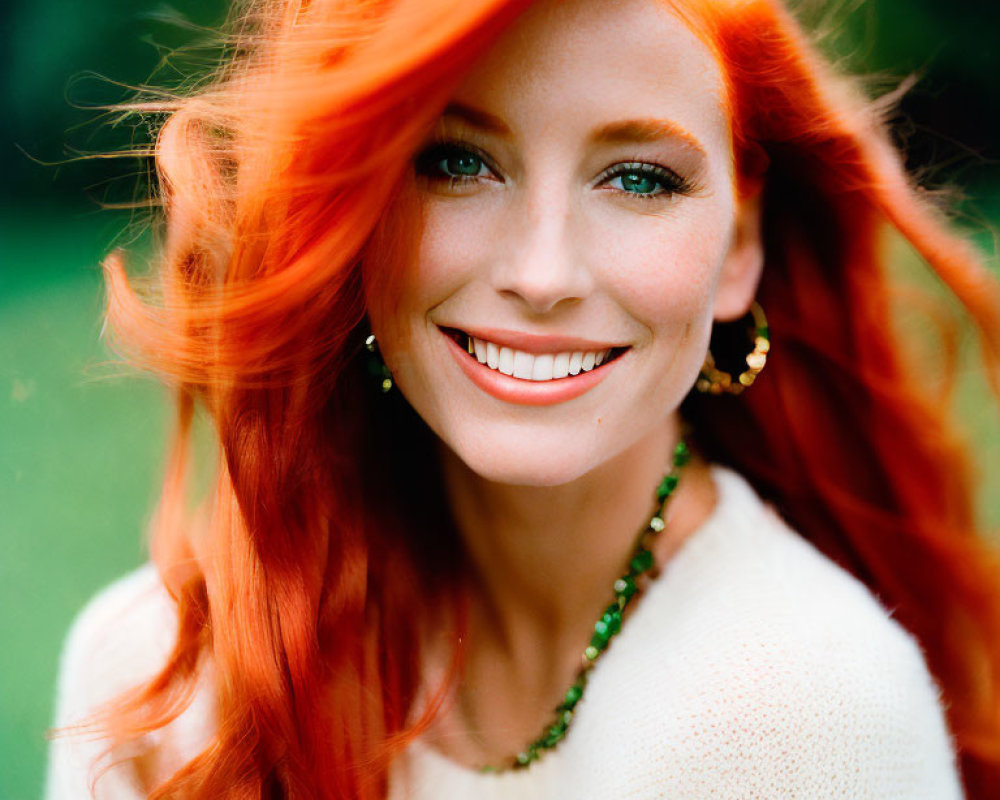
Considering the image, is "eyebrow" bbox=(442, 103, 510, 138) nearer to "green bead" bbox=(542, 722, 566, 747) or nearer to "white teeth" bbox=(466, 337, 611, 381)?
"white teeth" bbox=(466, 337, 611, 381)

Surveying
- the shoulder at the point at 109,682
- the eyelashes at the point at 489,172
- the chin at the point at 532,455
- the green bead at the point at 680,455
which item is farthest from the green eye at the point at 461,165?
the shoulder at the point at 109,682

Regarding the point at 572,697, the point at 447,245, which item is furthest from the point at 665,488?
the point at 447,245

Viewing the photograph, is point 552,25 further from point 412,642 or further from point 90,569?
point 90,569

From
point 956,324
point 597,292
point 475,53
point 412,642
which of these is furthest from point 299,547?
point 956,324

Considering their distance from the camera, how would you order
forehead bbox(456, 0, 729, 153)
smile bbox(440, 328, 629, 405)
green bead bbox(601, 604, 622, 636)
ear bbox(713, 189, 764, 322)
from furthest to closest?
1. green bead bbox(601, 604, 622, 636)
2. ear bbox(713, 189, 764, 322)
3. smile bbox(440, 328, 629, 405)
4. forehead bbox(456, 0, 729, 153)

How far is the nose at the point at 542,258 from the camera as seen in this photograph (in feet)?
3.59

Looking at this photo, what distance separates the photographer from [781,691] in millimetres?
1224

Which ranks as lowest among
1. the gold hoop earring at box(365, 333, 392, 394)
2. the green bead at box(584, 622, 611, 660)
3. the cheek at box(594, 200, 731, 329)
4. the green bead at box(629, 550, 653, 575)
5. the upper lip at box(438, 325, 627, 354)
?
the green bead at box(584, 622, 611, 660)

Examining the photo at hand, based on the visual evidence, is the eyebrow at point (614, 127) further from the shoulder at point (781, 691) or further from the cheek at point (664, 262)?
the shoulder at point (781, 691)

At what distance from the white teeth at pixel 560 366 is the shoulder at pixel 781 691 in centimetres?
38

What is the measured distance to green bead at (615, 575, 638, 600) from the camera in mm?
1483

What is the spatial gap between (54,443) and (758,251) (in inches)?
44.2

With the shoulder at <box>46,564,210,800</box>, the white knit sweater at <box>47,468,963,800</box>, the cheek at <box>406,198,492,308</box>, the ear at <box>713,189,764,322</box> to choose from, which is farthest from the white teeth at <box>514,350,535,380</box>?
the shoulder at <box>46,564,210,800</box>

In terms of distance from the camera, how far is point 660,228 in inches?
46.3
